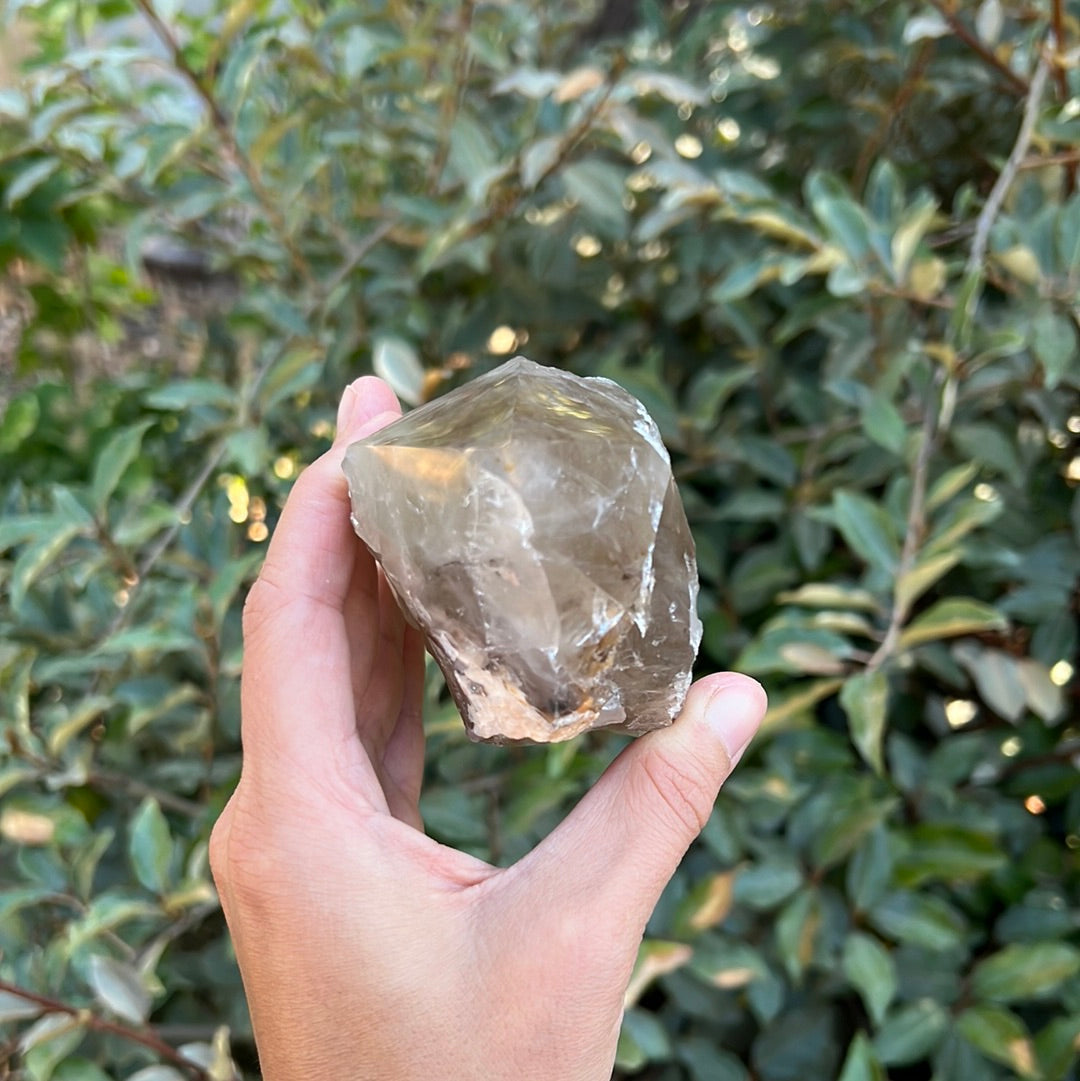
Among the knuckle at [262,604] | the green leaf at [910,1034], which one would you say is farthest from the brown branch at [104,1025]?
the green leaf at [910,1034]

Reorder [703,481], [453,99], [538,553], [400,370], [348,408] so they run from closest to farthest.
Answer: [538,553], [348,408], [400,370], [453,99], [703,481]

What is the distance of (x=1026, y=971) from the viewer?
0.91 metres

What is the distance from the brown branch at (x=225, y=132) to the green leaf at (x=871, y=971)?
96cm

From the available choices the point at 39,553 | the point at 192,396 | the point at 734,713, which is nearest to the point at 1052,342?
the point at 734,713

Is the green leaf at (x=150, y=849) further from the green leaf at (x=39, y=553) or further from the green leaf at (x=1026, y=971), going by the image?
the green leaf at (x=1026, y=971)

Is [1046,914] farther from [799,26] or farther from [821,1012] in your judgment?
[799,26]

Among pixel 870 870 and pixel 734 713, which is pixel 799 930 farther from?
pixel 734 713

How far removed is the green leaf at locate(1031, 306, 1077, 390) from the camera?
0.83 m

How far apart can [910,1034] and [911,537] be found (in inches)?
19.1

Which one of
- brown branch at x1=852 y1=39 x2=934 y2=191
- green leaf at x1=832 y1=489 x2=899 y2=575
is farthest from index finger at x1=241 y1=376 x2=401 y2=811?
brown branch at x1=852 y1=39 x2=934 y2=191

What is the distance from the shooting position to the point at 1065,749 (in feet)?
3.32

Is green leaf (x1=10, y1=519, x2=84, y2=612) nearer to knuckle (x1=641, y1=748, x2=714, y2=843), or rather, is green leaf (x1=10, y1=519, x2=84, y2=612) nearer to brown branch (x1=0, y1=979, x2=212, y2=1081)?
brown branch (x1=0, y1=979, x2=212, y2=1081)

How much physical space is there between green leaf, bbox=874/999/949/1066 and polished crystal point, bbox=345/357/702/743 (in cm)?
53

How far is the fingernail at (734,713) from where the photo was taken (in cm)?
62
